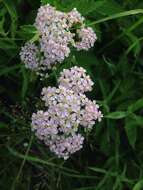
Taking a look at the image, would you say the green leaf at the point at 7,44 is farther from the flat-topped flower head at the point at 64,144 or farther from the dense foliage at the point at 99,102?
the flat-topped flower head at the point at 64,144

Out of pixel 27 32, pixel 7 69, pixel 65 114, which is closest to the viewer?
pixel 65 114

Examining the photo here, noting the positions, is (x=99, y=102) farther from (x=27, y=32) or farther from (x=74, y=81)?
(x=27, y=32)

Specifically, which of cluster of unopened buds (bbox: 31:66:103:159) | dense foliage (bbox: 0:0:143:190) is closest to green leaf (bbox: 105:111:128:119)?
dense foliage (bbox: 0:0:143:190)

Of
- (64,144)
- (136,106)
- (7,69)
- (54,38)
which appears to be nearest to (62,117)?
(64,144)

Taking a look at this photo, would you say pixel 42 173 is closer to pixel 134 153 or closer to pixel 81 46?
pixel 134 153

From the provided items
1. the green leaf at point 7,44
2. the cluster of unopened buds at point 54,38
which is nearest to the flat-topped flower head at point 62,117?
the cluster of unopened buds at point 54,38

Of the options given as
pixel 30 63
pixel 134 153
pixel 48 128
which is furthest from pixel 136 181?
pixel 30 63
